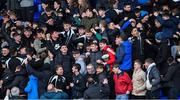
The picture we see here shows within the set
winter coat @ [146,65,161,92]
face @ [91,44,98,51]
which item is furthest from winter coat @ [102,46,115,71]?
winter coat @ [146,65,161,92]

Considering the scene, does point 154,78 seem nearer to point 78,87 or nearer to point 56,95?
point 78,87

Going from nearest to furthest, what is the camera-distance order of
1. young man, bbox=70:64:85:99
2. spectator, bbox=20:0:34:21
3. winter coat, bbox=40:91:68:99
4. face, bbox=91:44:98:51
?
1. winter coat, bbox=40:91:68:99
2. young man, bbox=70:64:85:99
3. face, bbox=91:44:98:51
4. spectator, bbox=20:0:34:21

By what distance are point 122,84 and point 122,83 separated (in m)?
0.03

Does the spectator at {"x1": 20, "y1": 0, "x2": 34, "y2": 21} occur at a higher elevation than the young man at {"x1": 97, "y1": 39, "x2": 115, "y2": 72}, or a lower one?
higher

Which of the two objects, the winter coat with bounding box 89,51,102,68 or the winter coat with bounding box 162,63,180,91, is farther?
the winter coat with bounding box 89,51,102,68

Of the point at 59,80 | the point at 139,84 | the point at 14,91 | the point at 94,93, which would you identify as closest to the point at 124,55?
the point at 139,84

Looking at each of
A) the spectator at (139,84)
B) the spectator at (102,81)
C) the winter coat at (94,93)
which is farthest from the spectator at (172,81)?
the winter coat at (94,93)

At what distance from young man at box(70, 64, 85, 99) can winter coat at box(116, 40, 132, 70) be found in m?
1.46

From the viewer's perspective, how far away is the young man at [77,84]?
16094 mm

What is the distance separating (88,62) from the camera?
1709cm

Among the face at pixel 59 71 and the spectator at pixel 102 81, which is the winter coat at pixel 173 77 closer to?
the spectator at pixel 102 81

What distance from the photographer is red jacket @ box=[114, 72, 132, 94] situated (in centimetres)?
1611

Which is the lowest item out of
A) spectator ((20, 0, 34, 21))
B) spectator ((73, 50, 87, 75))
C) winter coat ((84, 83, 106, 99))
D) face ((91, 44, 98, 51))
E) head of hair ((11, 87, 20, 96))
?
winter coat ((84, 83, 106, 99))

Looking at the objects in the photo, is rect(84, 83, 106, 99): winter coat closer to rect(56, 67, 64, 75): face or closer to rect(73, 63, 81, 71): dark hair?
rect(73, 63, 81, 71): dark hair
